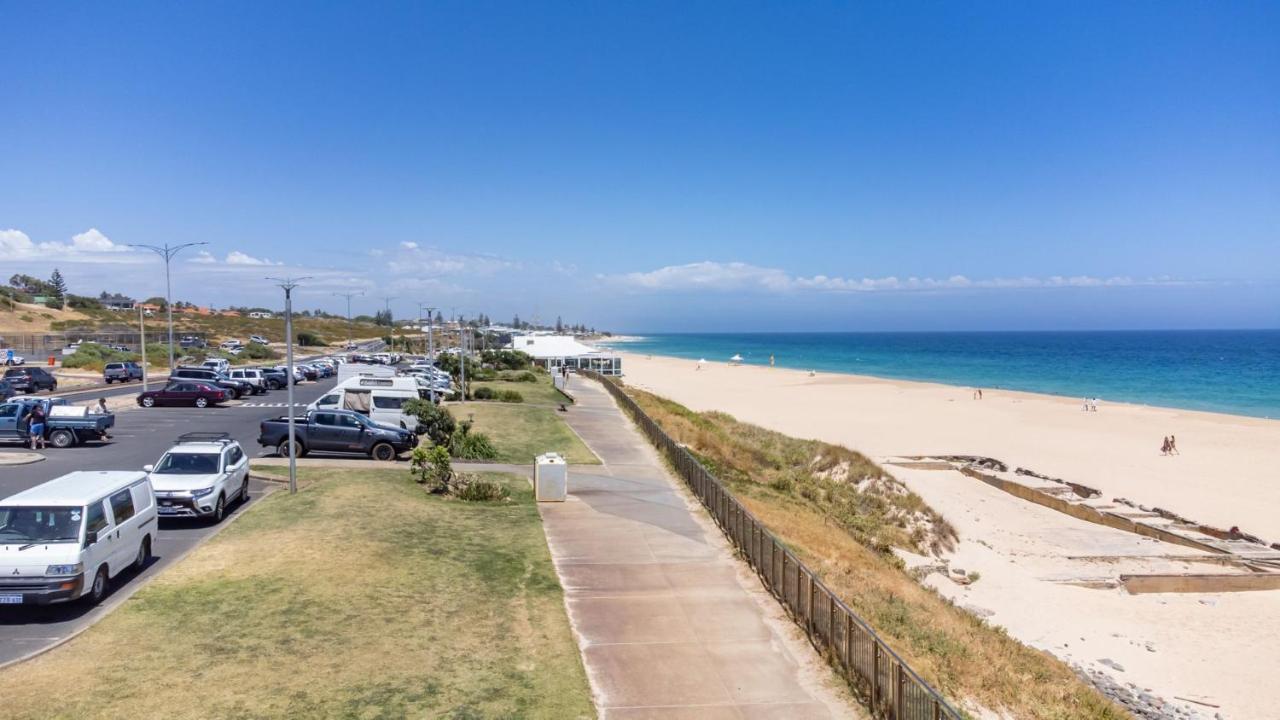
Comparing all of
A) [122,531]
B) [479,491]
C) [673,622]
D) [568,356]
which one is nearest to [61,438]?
[479,491]

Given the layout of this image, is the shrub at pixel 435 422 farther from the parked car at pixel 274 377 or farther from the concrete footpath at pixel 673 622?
the parked car at pixel 274 377

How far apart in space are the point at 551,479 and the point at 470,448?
7697 mm

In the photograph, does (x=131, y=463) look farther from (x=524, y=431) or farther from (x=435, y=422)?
A: (x=524, y=431)

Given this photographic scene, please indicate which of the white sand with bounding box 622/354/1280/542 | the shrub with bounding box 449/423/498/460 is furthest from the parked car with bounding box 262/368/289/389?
the white sand with bounding box 622/354/1280/542

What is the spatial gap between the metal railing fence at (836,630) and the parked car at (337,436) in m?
13.0

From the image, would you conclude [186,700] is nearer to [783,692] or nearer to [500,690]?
[500,690]

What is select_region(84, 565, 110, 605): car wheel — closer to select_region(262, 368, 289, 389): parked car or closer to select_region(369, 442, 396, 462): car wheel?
select_region(369, 442, 396, 462): car wheel

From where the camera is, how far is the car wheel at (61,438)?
27125 millimetres

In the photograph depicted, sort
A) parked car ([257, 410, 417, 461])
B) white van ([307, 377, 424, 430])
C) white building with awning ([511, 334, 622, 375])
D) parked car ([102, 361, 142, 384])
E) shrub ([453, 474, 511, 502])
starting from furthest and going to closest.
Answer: white building with awning ([511, 334, 622, 375]) < parked car ([102, 361, 142, 384]) < white van ([307, 377, 424, 430]) < parked car ([257, 410, 417, 461]) < shrub ([453, 474, 511, 502])

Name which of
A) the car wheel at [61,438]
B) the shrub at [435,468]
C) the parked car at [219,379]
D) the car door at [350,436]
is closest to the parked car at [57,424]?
the car wheel at [61,438]

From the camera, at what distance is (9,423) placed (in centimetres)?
2652

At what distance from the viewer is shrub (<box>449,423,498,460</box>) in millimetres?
27062

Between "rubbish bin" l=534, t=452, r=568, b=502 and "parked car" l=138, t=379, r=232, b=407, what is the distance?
27304mm

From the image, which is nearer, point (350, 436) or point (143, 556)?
point (143, 556)
